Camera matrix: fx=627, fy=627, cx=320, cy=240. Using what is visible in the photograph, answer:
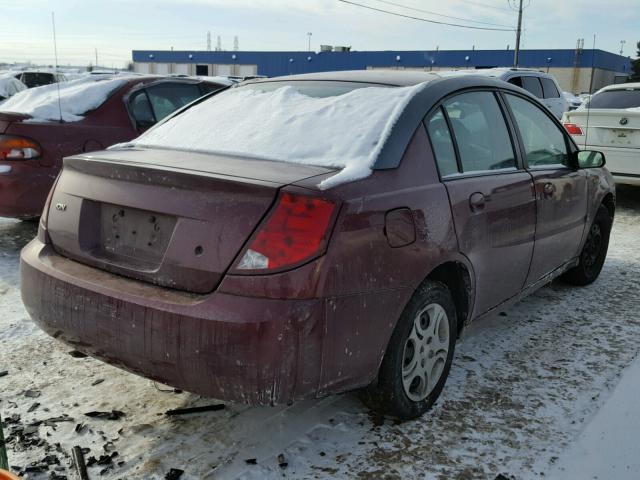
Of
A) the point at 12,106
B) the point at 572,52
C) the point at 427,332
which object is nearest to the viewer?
the point at 427,332

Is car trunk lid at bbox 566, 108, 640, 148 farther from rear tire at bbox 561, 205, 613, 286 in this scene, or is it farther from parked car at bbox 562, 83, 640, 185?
rear tire at bbox 561, 205, 613, 286

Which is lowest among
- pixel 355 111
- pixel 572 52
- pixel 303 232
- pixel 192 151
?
pixel 303 232

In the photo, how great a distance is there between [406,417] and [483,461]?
39 centimetres

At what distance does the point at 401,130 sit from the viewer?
2756 millimetres

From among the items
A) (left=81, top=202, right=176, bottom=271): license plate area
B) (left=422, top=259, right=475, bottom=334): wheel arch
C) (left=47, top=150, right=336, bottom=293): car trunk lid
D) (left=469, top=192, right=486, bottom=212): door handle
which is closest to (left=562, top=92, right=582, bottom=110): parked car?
(left=469, top=192, right=486, bottom=212): door handle

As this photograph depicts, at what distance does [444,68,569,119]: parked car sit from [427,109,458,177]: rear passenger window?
8478 millimetres

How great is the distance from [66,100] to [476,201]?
14.0 feet

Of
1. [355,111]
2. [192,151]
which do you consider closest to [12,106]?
[192,151]

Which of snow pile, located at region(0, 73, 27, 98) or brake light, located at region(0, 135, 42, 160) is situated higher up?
snow pile, located at region(0, 73, 27, 98)

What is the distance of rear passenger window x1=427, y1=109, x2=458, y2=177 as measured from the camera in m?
2.91

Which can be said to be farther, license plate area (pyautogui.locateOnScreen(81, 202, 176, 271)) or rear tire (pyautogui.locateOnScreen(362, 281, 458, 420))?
rear tire (pyautogui.locateOnScreen(362, 281, 458, 420))

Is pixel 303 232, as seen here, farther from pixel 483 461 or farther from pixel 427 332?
pixel 483 461

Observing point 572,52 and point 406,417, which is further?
point 572,52

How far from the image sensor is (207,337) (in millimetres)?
2193
